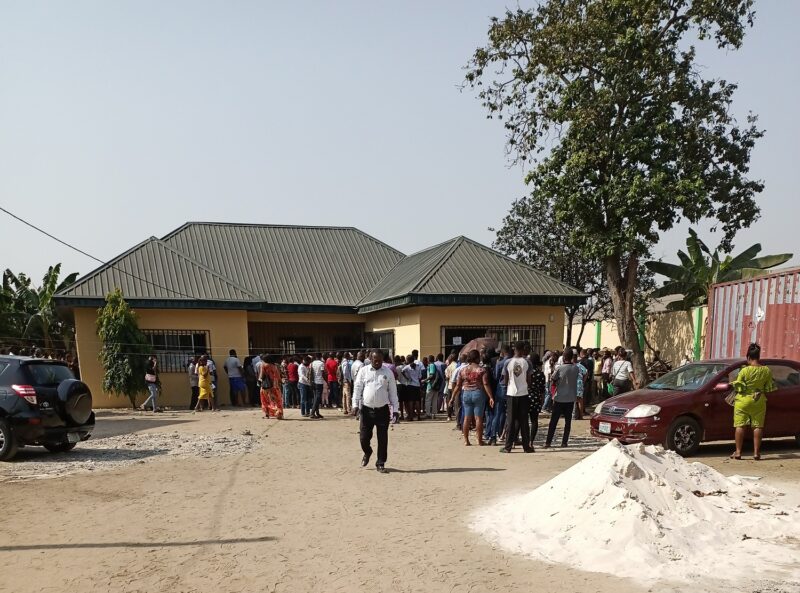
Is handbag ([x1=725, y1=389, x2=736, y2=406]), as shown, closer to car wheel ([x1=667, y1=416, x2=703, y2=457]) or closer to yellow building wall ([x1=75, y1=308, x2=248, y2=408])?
car wheel ([x1=667, y1=416, x2=703, y2=457])

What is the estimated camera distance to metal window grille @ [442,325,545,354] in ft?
61.9

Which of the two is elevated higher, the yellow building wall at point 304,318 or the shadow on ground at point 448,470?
the yellow building wall at point 304,318

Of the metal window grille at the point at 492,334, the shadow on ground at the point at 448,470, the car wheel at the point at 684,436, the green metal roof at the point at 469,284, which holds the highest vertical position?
the green metal roof at the point at 469,284

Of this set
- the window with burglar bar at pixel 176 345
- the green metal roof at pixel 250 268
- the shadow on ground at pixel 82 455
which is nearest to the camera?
the shadow on ground at pixel 82 455

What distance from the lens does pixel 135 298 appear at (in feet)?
62.1

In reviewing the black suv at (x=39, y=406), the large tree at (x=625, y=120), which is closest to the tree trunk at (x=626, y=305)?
the large tree at (x=625, y=120)

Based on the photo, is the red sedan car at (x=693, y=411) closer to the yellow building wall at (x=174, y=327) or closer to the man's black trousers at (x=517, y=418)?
the man's black trousers at (x=517, y=418)

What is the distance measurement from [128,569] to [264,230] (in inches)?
881

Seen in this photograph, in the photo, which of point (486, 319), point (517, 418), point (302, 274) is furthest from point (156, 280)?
point (517, 418)

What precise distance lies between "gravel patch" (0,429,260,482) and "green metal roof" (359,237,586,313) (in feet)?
24.0

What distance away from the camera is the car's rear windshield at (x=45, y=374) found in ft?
32.8

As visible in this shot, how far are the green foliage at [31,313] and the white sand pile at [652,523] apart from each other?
86.1 feet

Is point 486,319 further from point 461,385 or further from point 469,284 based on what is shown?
point 461,385

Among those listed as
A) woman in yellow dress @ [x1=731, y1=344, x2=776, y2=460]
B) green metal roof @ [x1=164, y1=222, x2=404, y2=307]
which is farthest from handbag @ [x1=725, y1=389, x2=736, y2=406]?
green metal roof @ [x1=164, y1=222, x2=404, y2=307]
